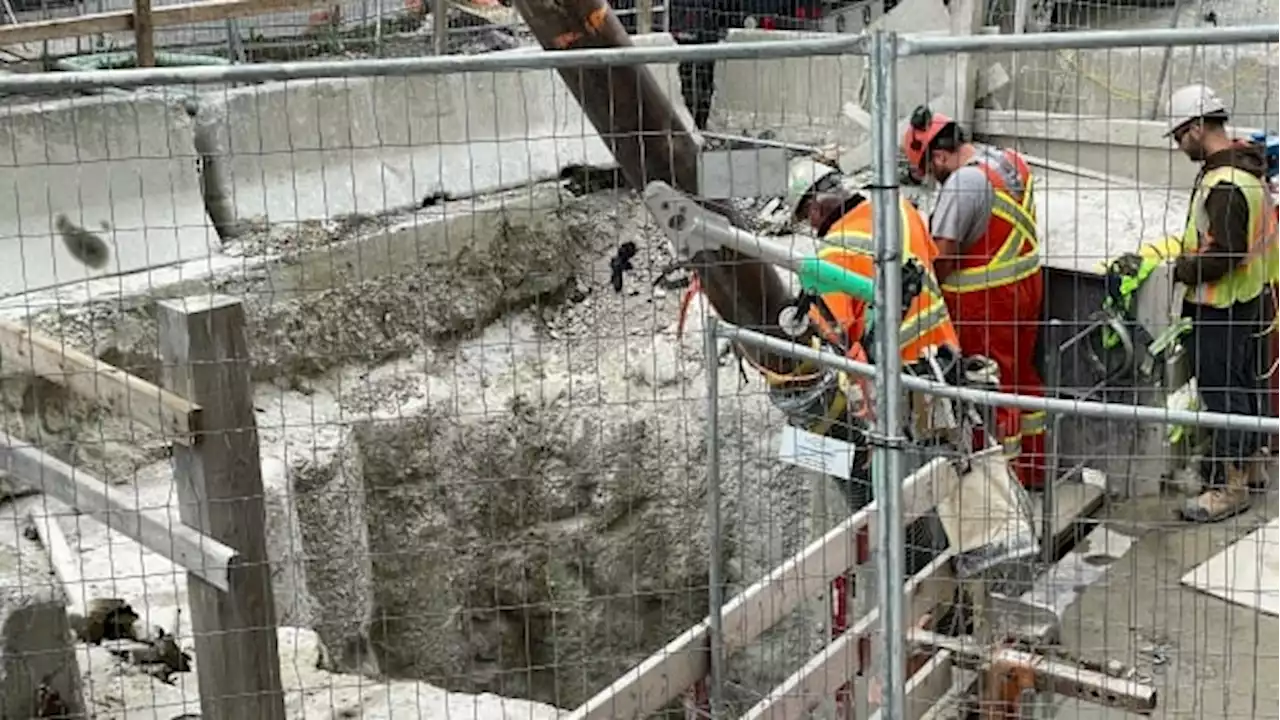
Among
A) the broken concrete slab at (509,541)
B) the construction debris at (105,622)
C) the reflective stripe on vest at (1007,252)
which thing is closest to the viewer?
the construction debris at (105,622)

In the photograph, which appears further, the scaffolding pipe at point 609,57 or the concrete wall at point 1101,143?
the concrete wall at point 1101,143

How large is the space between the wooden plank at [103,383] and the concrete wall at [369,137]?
3.00 meters

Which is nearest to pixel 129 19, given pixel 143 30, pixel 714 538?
pixel 143 30

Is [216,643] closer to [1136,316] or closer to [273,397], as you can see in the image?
[273,397]

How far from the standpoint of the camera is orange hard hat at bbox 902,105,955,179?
6.77 metres

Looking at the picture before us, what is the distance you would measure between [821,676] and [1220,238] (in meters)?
2.87

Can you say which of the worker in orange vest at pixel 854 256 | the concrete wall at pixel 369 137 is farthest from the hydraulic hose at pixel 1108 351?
the concrete wall at pixel 369 137

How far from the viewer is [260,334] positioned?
24.2 feet

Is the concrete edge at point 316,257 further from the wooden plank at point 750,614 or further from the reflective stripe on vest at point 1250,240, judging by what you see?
the reflective stripe on vest at point 1250,240

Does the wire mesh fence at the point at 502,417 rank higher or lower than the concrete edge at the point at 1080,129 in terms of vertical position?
lower

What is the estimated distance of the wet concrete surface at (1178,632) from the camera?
208 inches

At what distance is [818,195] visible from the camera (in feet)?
18.9

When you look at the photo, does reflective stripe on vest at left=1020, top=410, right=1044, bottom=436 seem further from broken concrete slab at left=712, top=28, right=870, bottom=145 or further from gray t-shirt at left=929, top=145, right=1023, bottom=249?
broken concrete slab at left=712, top=28, right=870, bottom=145

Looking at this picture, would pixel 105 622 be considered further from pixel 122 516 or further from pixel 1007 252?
pixel 1007 252
